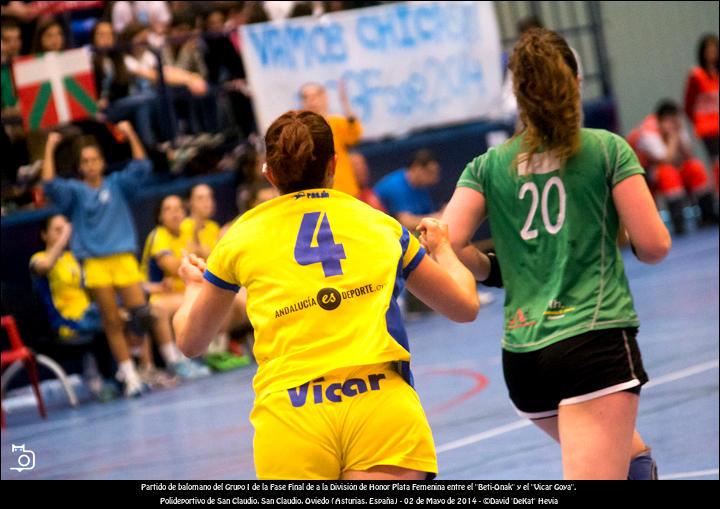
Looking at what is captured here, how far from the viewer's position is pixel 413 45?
15.1 metres

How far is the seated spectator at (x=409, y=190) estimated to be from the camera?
1405cm

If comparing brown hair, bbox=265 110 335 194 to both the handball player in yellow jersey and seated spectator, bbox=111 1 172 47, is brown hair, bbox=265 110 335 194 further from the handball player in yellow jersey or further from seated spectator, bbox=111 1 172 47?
seated spectator, bbox=111 1 172 47

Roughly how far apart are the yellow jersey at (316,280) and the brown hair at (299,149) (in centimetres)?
5

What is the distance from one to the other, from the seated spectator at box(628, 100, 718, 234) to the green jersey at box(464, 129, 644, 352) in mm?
12562

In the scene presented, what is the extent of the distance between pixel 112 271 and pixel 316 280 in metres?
8.72

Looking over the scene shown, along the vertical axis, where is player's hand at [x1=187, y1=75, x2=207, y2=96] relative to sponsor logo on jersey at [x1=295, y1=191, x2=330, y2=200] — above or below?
below

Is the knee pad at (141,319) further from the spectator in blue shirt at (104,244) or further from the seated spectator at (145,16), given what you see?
the seated spectator at (145,16)

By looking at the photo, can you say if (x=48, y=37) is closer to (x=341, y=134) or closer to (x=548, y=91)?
(x=341, y=134)

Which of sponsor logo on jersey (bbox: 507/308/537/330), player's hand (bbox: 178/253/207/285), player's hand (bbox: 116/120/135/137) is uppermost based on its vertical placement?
player's hand (bbox: 178/253/207/285)

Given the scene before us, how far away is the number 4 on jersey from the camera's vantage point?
11.9ft

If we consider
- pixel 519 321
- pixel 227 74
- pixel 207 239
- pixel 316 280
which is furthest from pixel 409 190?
pixel 316 280

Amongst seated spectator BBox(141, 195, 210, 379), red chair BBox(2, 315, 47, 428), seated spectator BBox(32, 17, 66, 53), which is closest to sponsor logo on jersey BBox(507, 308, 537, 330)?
red chair BBox(2, 315, 47, 428)

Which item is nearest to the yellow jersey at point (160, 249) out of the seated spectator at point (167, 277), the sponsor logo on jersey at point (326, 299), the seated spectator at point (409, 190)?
the seated spectator at point (167, 277)

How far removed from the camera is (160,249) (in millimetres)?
12422
